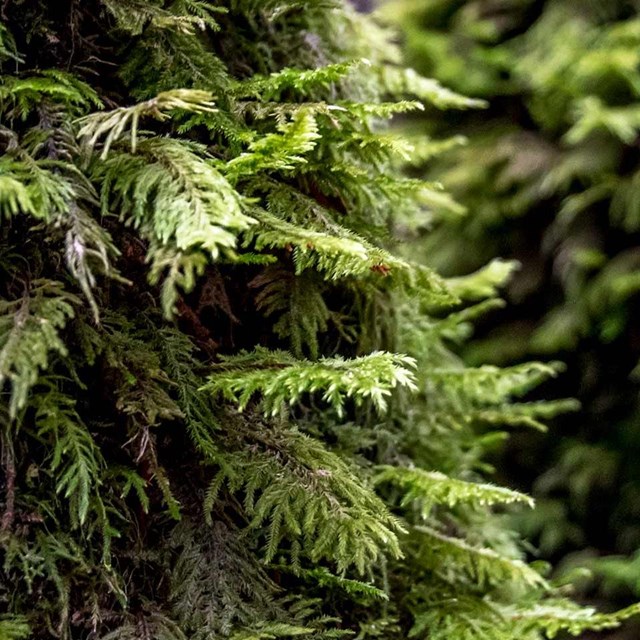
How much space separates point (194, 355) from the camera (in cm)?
83

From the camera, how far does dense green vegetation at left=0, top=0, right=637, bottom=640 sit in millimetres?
671

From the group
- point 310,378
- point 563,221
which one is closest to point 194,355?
point 310,378

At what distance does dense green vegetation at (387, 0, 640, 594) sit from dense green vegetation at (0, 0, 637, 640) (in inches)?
45.8

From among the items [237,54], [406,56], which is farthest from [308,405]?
[406,56]

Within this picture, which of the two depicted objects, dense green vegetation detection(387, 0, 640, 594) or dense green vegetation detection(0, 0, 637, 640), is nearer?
dense green vegetation detection(0, 0, 637, 640)

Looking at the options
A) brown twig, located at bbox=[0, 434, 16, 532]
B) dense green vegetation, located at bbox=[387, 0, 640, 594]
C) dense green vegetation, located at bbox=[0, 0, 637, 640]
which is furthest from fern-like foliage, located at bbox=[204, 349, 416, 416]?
dense green vegetation, located at bbox=[387, 0, 640, 594]

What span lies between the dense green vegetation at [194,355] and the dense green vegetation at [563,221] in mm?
1163

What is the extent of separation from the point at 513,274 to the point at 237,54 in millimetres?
1537

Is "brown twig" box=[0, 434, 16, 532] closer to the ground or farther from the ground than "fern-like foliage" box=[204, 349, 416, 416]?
closer to the ground

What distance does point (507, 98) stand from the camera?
238 centimetres

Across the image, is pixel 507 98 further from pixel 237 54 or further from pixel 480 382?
pixel 237 54

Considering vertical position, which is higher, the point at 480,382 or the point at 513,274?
the point at 480,382

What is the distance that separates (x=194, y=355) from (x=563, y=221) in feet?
5.27

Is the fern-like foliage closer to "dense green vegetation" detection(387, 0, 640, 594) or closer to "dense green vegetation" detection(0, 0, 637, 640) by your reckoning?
"dense green vegetation" detection(0, 0, 637, 640)
